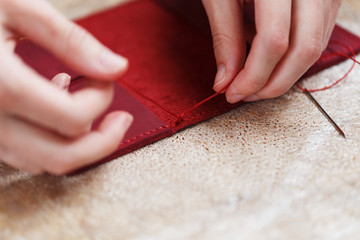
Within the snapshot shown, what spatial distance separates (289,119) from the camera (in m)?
0.69

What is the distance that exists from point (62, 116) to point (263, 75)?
34cm

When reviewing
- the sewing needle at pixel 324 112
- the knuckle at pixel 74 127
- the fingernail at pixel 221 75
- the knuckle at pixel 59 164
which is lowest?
the sewing needle at pixel 324 112

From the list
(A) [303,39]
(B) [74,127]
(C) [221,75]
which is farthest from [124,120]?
(A) [303,39]

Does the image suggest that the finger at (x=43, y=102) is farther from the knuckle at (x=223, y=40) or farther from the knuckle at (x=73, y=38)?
the knuckle at (x=223, y=40)

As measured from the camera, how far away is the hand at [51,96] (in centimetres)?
45

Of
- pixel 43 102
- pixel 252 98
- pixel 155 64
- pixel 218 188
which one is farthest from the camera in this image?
pixel 155 64

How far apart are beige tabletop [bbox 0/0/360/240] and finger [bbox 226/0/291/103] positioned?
0.39 feet

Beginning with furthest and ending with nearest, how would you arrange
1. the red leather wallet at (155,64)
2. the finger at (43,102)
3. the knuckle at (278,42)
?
the red leather wallet at (155,64)
the knuckle at (278,42)
the finger at (43,102)

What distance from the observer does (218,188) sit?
568 millimetres

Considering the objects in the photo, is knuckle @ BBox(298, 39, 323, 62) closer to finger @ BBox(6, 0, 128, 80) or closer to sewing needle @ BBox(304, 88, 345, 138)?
sewing needle @ BBox(304, 88, 345, 138)

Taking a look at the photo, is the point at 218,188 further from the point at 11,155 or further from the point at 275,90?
the point at 11,155

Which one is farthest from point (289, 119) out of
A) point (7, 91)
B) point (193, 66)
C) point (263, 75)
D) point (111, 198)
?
point (7, 91)

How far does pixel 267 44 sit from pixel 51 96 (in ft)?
1.12

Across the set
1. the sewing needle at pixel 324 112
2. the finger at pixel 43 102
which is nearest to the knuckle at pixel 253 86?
the sewing needle at pixel 324 112
